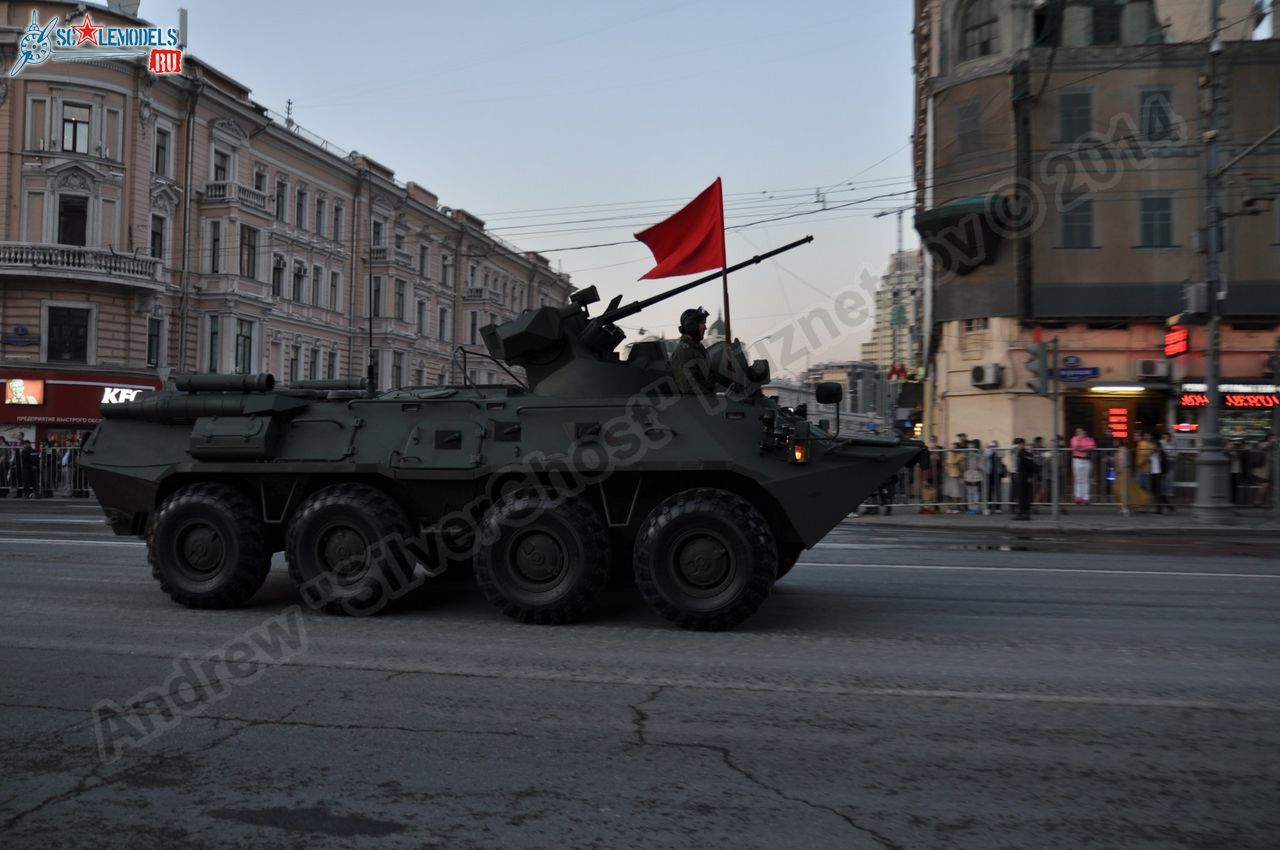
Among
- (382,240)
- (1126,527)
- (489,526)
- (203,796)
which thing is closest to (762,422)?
(489,526)

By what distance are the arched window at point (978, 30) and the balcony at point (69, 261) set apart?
26.3 metres

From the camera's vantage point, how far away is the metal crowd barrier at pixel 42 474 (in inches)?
1030

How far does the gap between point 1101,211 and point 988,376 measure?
485 cm

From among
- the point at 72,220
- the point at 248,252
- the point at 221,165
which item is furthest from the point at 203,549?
the point at 221,165

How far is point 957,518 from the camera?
61.3 ft

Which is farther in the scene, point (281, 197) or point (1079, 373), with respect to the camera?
point (281, 197)

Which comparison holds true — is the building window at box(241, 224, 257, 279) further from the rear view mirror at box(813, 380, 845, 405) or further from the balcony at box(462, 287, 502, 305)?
the rear view mirror at box(813, 380, 845, 405)

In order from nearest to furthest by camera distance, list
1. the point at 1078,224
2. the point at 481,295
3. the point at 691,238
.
Answer: the point at 691,238
the point at 1078,224
the point at 481,295

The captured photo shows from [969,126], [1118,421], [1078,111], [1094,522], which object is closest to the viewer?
[1094,522]

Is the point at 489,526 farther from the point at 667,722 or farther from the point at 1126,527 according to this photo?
the point at 1126,527

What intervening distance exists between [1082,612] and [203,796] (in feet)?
21.1

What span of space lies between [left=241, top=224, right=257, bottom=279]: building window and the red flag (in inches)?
1301

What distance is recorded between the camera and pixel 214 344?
1479 inches

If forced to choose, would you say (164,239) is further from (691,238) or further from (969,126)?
(691,238)
